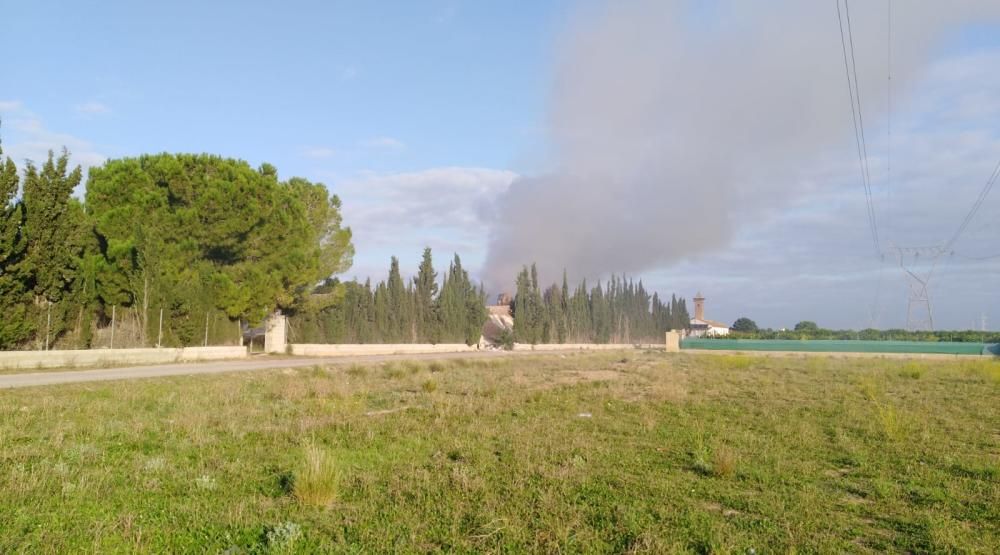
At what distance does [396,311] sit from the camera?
60.9 m

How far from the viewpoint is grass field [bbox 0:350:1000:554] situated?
571 centimetres

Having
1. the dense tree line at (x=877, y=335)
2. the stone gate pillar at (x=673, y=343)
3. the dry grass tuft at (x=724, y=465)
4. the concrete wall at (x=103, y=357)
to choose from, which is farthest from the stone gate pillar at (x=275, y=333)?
the dense tree line at (x=877, y=335)

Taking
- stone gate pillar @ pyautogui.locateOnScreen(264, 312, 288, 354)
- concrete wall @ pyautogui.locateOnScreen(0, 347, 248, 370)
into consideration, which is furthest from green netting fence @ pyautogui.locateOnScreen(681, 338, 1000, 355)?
concrete wall @ pyautogui.locateOnScreen(0, 347, 248, 370)

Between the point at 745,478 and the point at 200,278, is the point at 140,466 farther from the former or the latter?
the point at 200,278

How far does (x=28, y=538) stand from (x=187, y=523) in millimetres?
1215

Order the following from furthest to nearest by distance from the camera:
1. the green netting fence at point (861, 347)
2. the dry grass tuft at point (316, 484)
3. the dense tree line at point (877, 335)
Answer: the dense tree line at point (877, 335)
the green netting fence at point (861, 347)
the dry grass tuft at point (316, 484)

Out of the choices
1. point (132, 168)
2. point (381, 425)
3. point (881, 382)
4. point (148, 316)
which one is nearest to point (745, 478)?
point (381, 425)

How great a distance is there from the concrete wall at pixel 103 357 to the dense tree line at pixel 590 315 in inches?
2012

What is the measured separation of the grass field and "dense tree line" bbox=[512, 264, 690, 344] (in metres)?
67.5

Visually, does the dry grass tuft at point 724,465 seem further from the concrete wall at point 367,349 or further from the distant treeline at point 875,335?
the distant treeline at point 875,335

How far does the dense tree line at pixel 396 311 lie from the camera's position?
1887 inches

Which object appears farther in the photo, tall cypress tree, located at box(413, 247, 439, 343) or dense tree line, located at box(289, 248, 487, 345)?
tall cypress tree, located at box(413, 247, 439, 343)

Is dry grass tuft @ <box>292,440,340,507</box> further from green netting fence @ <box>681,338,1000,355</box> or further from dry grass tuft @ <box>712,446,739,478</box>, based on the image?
green netting fence @ <box>681,338,1000,355</box>

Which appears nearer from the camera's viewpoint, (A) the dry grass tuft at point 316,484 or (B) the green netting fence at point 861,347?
(A) the dry grass tuft at point 316,484
